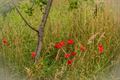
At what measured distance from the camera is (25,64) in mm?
5023

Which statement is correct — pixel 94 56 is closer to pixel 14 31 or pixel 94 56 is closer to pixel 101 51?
pixel 101 51

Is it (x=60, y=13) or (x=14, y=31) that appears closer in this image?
(x=14, y=31)

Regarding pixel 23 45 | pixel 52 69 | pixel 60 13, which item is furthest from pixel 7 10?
pixel 52 69

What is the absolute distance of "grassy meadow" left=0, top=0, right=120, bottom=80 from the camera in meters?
4.82

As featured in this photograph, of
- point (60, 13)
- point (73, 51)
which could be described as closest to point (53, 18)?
point (60, 13)

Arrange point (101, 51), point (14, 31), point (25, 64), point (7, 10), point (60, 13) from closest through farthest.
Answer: point (101, 51), point (25, 64), point (14, 31), point (60, 13), point (7, 10)

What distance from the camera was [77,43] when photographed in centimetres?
515

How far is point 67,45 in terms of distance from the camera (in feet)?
17.0

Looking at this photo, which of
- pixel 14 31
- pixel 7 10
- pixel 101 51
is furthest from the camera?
pixel 7 10

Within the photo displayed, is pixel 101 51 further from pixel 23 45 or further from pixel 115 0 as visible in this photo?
pixel 115 0

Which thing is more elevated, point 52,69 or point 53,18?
point 53,18

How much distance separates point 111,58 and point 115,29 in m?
0.48

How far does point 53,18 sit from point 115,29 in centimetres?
82

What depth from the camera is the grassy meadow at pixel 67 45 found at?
15.8 feet
